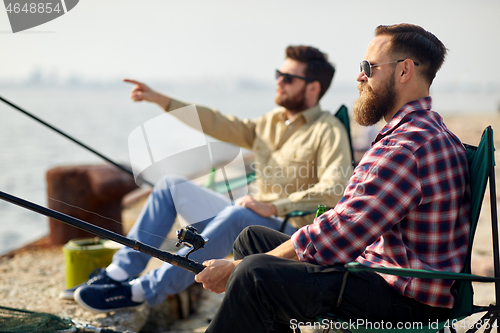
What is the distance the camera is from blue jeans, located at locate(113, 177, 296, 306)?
243 centimetres

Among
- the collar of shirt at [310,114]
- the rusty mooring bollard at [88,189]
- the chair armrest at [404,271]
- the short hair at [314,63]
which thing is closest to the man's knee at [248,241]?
the chair armrest at [404,271]

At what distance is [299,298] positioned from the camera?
154cm

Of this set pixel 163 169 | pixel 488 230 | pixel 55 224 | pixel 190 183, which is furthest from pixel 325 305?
pixel 488 230

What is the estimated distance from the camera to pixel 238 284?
1541 mm

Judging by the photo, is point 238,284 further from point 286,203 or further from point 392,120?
point 286,203

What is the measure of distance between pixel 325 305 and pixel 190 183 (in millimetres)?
1223

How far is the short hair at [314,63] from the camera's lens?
3.33 meters

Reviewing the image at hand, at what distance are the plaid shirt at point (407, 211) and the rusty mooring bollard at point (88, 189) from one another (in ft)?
10.3

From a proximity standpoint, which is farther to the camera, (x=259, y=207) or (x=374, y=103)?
(x=259, y=207)

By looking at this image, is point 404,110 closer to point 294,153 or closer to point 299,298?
point 299,298

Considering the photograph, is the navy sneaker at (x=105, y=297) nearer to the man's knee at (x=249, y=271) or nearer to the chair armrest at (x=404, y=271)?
the man's knee at (x=249, y=271)

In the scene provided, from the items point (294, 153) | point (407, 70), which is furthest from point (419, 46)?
point (294, 153)

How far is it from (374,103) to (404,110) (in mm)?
139

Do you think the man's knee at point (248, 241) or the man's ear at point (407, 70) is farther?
the man's knee at point (248, 241)
